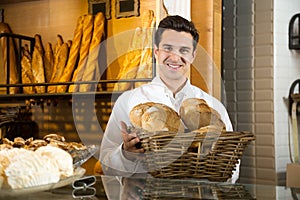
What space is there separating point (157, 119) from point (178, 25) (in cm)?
73

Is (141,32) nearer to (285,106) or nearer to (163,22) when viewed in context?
(163,22)

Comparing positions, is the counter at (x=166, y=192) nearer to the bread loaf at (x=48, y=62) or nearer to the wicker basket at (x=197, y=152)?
the wicker basket at (x=197, y=152)

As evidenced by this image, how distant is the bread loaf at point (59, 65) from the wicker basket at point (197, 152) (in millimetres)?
1206

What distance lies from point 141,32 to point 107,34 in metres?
0.20

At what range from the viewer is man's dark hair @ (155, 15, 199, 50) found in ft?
5.83

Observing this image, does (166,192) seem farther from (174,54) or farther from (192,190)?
(174,54)

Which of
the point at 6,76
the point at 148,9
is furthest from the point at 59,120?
the point at 148,9

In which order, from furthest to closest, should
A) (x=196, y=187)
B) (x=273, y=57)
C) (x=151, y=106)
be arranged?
(x=273, y=57) < (x=151, y=106) < (x=196, y=187)

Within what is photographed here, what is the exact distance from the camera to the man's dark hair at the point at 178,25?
1.78 meters

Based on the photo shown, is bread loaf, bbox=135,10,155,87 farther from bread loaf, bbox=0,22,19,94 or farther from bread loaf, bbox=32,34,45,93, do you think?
bread loaf, bbox=0,22,19,94

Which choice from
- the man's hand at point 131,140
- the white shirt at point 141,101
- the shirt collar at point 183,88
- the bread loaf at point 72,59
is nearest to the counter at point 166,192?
the man's hand at point 131,140

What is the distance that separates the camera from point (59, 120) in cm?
223

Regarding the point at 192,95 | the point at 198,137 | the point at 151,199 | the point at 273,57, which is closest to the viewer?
the point at 151,199

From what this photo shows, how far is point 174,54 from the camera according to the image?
1780 millimetres
